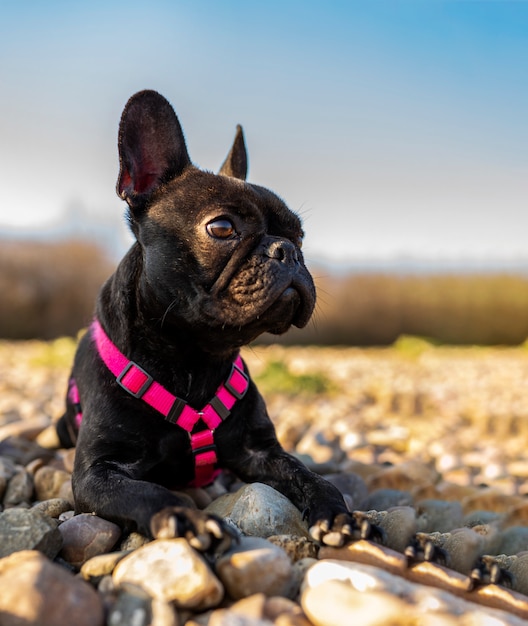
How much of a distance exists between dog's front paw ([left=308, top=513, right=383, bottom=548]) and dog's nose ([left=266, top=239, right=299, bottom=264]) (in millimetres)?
1088

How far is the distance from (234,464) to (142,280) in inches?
39.0

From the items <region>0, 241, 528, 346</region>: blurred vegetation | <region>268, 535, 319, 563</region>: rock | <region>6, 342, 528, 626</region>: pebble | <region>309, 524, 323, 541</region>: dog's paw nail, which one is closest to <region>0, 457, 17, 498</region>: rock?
<region>6, 342, 528, 626</region>: pebble

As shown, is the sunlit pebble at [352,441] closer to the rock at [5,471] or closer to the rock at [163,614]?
the rock at [5,471]

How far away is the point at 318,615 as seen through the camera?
5.97 ft

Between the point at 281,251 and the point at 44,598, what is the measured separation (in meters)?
1.64

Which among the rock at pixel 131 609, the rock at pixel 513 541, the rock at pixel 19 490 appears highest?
the rock at pixel 131 609

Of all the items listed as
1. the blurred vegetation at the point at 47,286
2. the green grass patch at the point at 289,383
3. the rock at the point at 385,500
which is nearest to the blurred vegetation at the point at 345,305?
the blurred vegetation at the point at 47,286

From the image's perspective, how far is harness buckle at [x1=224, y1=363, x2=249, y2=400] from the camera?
10.5 feet

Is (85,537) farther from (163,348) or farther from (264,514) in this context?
(163,348)

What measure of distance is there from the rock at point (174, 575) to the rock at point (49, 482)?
4.91 ft

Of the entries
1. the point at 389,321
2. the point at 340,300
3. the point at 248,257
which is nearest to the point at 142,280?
the point at 248,257

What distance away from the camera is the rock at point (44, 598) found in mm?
1731

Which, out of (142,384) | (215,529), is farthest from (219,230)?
(215,529)

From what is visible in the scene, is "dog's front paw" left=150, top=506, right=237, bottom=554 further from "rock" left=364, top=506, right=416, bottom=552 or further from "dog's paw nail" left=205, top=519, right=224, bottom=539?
"rock" left=364, top=506, right=416, bottom=552
